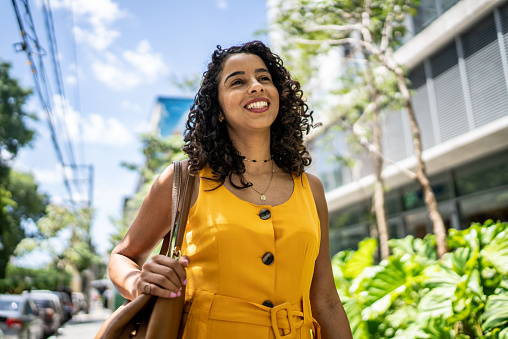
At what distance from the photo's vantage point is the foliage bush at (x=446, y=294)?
343 cm

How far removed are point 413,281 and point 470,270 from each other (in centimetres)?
55

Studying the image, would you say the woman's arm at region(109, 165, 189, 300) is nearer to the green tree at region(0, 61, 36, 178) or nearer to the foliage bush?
the foliage bush

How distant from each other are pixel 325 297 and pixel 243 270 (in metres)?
0.47

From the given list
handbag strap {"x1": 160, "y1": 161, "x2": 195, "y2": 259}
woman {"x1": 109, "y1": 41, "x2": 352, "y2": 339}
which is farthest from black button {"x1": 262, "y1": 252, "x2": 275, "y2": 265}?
handbag strap {"x1": 160, "y1": 161, "x2": 195, "y2": 259}

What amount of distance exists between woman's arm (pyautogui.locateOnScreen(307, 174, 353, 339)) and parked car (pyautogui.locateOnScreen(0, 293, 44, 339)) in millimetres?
11512

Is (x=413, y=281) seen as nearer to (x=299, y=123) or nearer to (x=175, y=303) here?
(x=299, y=123)

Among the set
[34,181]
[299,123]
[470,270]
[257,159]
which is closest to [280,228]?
[257,159]

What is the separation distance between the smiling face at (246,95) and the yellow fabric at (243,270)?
0.33 m

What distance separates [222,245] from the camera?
1.53m

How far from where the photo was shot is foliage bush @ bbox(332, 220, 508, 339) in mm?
3426

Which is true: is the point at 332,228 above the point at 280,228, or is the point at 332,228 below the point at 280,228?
above

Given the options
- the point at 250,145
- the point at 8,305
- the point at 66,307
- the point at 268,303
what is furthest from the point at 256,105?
the point at 66,307

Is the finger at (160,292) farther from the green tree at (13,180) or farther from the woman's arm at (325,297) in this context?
the green tree at (13,180)

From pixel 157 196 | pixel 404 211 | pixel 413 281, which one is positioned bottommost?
pixel 413 281
